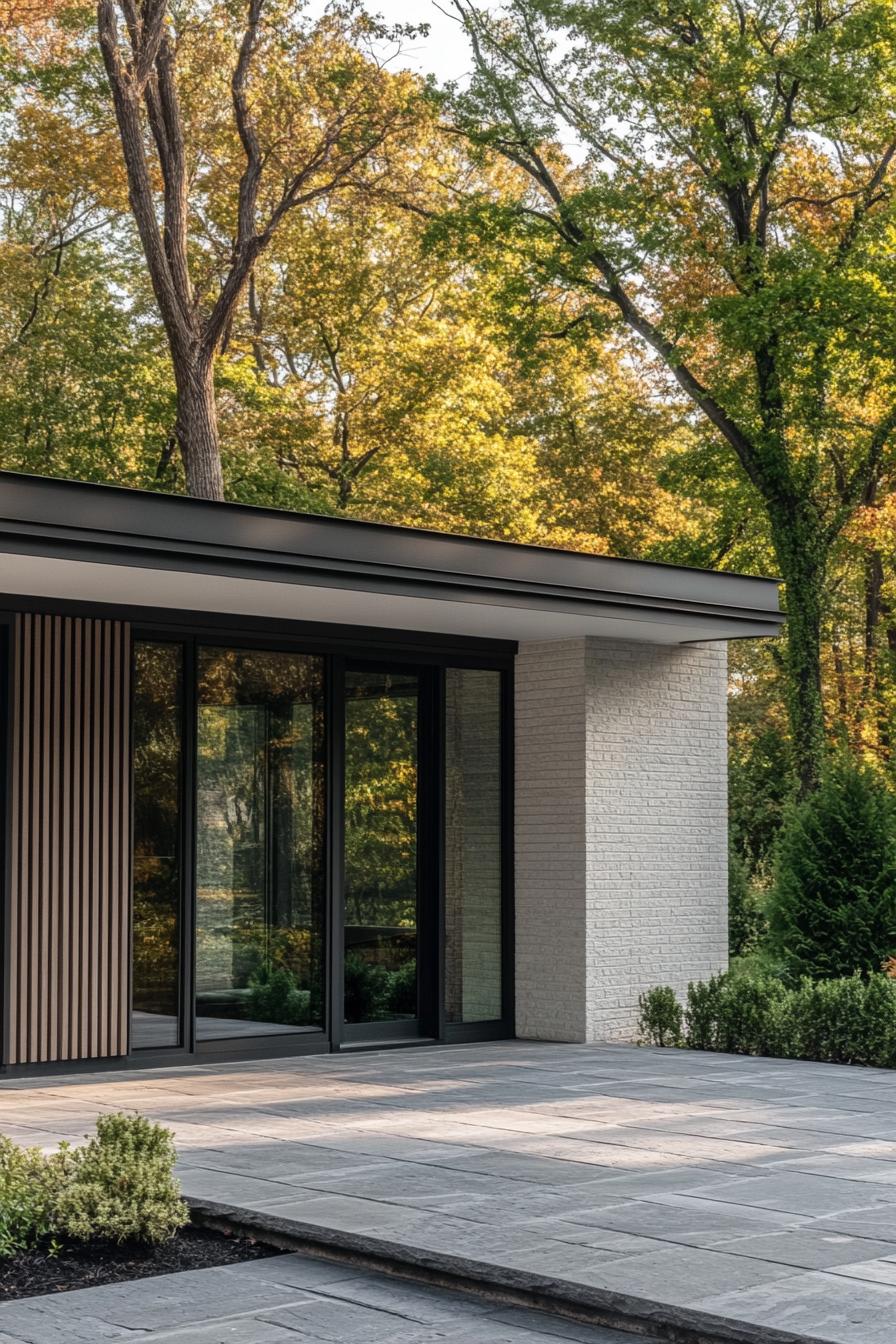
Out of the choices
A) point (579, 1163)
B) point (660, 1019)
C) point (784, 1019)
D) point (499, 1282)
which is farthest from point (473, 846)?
point (499, 1282)

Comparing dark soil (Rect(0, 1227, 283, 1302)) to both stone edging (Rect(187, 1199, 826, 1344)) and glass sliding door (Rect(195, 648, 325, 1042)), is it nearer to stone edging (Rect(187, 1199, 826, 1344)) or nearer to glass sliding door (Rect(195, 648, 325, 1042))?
stone edging (Rect(187, 1199, 826, 1344))

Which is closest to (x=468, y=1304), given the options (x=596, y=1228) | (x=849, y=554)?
(x=596, y=1228)

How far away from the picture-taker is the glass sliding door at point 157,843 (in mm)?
10680

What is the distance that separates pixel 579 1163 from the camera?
23.4ft

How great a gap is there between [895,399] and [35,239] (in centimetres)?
1360

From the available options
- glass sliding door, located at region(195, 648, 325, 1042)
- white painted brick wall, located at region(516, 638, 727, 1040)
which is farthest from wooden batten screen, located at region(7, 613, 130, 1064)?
white painted brick wall, located at region(516, 638, 727, 1040)

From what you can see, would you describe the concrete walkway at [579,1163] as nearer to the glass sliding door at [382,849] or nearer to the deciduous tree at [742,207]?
the glass sliding door at [382,849]

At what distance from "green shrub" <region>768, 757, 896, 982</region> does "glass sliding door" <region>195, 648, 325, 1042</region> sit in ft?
14.0

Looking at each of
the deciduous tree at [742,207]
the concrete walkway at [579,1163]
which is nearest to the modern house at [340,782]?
the concrete walkway at [579,1163]

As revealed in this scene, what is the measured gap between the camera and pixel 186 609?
10.8 m

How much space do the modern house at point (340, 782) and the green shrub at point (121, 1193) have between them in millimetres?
3369

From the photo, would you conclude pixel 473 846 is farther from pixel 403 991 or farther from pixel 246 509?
pixel 246 509

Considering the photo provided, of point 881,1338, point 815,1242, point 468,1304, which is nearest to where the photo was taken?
point 881,1338

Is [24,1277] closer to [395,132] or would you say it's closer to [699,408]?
[395,132]
